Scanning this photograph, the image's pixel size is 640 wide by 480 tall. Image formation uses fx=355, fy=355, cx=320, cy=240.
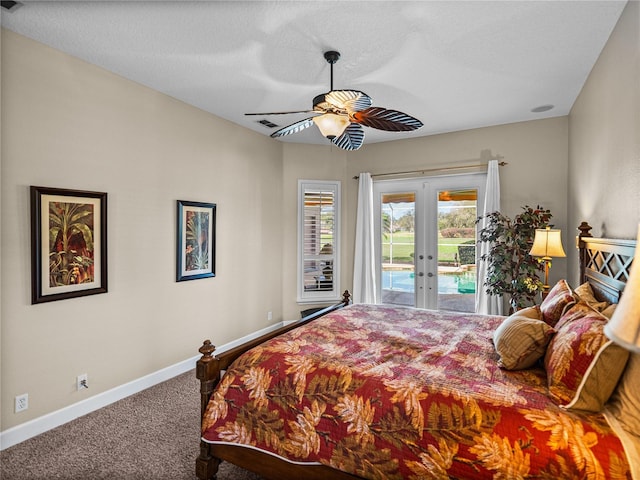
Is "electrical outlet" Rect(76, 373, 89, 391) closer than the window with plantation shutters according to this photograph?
Yes

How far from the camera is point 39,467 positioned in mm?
2250

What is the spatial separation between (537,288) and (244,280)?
137 inches

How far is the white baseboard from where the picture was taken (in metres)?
2.49

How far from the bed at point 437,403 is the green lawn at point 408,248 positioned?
2.33 metres

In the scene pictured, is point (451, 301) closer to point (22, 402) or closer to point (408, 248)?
point (408, 248)

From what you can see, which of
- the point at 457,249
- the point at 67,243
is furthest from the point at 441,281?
the point at 67,243

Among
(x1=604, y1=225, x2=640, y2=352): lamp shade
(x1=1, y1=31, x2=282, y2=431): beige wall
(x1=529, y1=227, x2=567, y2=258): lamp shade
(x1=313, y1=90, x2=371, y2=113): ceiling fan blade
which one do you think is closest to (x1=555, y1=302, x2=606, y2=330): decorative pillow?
(x1=604, y1=225, x2=640, y2=352): lamp shade

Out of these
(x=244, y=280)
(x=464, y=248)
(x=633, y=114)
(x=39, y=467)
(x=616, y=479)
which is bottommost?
(x=39, y=467)

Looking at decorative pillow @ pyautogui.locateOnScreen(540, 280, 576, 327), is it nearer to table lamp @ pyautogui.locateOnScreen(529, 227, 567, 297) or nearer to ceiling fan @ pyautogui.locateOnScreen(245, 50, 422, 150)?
table lamp @ pyautogui.locateOnScreen(529, 227, 567, 297)

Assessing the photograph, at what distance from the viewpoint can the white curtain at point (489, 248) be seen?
4457 mm

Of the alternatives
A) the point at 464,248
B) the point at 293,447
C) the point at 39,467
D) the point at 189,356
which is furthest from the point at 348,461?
the point at 464,248

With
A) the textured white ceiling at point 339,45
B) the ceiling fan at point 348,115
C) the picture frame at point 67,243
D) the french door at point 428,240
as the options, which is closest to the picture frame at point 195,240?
the picture frame at point 67,243

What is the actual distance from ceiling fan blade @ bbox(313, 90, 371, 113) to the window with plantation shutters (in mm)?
2933

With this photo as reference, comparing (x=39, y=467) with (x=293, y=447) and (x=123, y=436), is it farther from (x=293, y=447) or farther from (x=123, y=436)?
(x=293, y=447)
